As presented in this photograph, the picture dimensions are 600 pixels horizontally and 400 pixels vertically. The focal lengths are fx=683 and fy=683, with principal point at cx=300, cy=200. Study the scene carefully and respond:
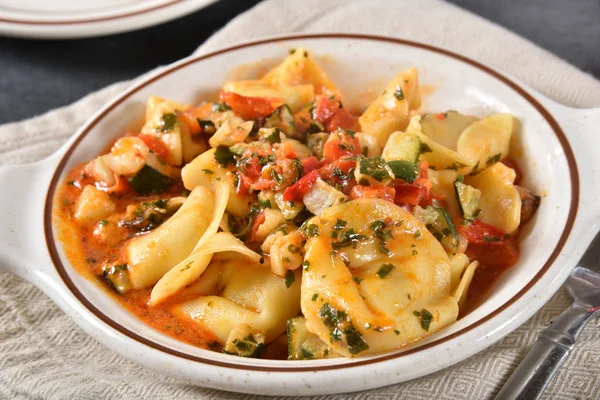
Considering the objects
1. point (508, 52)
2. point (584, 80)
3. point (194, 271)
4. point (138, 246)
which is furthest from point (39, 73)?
point (584, 80)

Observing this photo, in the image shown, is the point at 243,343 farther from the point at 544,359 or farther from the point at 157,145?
the point at 157,145

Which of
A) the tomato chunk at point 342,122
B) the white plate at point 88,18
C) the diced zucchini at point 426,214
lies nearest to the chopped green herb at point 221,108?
the tomato chunk at point 342,122

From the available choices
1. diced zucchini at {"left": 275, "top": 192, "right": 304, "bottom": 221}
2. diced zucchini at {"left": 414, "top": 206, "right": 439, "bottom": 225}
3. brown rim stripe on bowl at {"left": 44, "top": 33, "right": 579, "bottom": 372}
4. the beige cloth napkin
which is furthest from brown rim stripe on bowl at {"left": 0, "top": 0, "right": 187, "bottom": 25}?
diced zucchini at {"left": 414, "top": 206, "right": 439, "bottom": 225}

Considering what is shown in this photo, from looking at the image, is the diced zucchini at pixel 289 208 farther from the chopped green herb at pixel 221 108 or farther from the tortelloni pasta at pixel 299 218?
the chopped green herb at pixel 221 108

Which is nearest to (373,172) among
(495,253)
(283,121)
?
(495,253)

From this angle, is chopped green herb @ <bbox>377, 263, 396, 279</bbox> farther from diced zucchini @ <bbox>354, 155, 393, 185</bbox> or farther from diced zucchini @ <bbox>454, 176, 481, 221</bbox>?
diced zucchini @ <bbox>454, 176, 481, 221</bbox>

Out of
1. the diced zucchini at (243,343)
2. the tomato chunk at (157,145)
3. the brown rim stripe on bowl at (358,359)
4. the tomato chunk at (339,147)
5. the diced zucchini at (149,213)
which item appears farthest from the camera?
the tomato chunk at (157,145)
